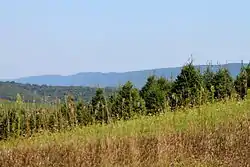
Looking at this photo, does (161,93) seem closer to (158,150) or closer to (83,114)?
(83,114)

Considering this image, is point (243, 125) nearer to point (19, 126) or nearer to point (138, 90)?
point (19, 126)

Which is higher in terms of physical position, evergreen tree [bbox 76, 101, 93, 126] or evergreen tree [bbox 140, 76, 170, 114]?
evergreen tree [bbox 140, 76, 170, 114]

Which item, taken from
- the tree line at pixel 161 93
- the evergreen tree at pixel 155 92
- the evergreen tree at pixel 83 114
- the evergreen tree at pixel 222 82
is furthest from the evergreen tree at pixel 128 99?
the evergreen tree at pixel 222 82

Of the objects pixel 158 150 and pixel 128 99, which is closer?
pixel 158 150

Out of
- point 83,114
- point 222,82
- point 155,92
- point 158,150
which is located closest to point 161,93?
point 155,92

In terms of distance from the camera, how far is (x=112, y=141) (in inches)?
261

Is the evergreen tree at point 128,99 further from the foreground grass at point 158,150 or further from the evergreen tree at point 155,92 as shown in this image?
the foreground grass at point 158,150

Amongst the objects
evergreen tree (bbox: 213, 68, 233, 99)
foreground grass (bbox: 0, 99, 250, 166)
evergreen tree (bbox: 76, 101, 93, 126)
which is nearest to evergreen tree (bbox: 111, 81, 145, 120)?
evergreen tree (bbox: 76, 101, 93, 126)

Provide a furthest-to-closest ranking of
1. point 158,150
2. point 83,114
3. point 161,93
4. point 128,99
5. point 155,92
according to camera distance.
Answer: point 155,92 < point 161,93 < point 128,99 < point 83,114 < point 158,150

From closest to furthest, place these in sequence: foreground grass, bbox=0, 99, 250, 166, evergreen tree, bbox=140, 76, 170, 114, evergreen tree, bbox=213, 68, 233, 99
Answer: foreground grass, bbox=0, 99, 250, 166, evergreen tree, bbox=213, 68, 233, 99, evergreen tree, bbox=140, 76, 170, 114

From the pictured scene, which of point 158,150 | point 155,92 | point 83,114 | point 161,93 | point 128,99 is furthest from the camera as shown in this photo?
point 155,92

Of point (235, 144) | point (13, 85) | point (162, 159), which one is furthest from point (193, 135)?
point (13, 85)

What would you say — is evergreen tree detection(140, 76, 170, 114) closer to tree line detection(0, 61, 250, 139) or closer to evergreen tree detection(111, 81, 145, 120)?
tree line detection(0, 61, 250, 139)

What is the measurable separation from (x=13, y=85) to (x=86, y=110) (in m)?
93.9
